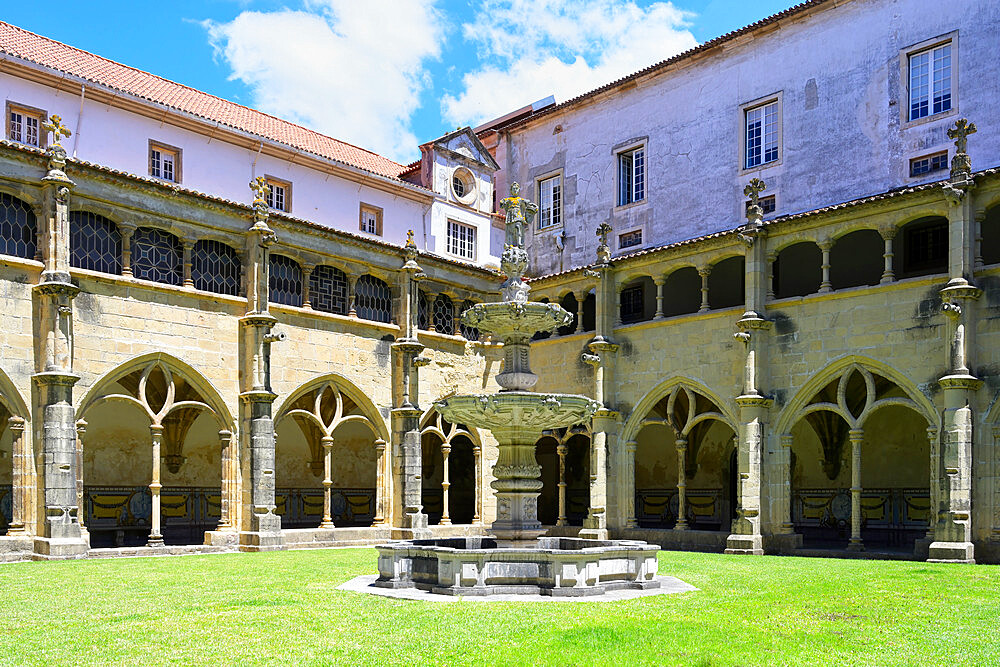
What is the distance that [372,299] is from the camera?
23.2 m

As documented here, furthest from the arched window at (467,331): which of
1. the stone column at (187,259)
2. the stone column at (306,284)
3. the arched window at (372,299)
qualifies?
the stone column at (187,259)

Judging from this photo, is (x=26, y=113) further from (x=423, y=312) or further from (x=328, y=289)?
(x=423, y=312)

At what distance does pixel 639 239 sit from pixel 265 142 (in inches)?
438

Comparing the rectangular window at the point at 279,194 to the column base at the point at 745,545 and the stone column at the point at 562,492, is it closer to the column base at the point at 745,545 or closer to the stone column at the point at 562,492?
the stone column at the point at 562,492

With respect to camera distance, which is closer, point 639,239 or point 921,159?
point 921,159

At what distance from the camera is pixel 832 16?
2466 centimetres

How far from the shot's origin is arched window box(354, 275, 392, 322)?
22.8 m

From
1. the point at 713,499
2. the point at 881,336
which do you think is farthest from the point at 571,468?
the point at 881,336

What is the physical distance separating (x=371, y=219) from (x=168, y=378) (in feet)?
35.3

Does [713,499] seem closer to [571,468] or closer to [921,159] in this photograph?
[571,468]

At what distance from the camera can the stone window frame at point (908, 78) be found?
22.4 metres

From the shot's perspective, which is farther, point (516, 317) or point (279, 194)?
point (279, 194)

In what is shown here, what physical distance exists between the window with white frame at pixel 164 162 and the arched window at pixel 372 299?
559 cm

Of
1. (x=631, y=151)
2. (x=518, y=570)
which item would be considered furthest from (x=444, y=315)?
(x=518, y=570)
